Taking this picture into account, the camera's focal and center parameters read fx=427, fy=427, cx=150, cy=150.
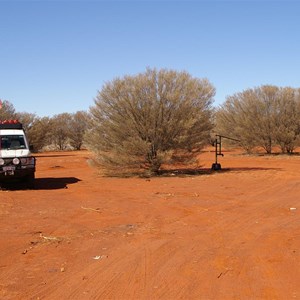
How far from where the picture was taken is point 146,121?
64.7ft

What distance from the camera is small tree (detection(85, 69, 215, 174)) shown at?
1969 centimetres

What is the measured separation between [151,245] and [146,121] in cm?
1271

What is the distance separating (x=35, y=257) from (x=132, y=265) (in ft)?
5.33

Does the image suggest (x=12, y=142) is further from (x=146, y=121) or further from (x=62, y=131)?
(x=62, y=131)

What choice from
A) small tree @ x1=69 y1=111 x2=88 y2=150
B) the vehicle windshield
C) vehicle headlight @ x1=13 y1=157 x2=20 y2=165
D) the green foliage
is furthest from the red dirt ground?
small tree @ x1=69 y1=111 x2=88 y2=150

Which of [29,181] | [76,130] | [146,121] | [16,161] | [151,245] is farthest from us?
[76,130]

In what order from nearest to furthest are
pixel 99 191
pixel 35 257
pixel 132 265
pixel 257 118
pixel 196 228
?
pixel 132 265
pixel 35 257
pixel 196 228
pixel 99 191
pixel 257 118

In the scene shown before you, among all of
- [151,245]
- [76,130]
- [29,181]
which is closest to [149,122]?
[29,181]

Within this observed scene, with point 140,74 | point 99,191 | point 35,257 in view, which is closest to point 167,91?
point 140,74

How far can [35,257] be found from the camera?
673 centimetres

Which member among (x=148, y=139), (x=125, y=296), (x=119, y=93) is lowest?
(x=125, y=296)

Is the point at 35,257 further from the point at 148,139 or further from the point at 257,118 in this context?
the point at 257,118

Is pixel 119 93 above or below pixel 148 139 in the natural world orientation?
above

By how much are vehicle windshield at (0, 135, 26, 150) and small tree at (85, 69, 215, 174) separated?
411 cm
